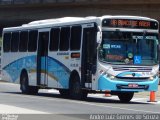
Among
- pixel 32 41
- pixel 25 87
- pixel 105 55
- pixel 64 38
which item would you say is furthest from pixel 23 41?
pixel 105 55

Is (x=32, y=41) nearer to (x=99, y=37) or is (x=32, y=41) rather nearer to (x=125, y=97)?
(x=125, y=97)

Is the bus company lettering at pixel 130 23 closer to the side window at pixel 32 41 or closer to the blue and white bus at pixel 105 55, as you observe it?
the blue and white bus at pixel 105 55

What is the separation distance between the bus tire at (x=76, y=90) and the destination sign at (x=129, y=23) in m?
2.82

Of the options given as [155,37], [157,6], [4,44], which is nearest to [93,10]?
[157,6]

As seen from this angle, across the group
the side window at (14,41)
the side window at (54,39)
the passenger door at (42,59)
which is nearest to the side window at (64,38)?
the side window at (54,39)

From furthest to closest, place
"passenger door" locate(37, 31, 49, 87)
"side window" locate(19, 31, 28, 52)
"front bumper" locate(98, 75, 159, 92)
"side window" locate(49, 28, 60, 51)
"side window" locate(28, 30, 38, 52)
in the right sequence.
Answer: "side window" locate(19, 31, 28, 52) < "side window" locate(28, 30, 38, 52) < "passenger door" locate(37, 31, 49, 87) < "side window" locate(49, 28, 60, 51) < "front bumper" locate(98, 75, 159, 92)

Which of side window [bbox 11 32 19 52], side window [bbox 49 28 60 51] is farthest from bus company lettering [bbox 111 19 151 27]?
side window [bbox 11 32 19 52]

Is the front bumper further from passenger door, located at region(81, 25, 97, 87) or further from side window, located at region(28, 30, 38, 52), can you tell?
side window, located at region(28, 30, 38, 52)

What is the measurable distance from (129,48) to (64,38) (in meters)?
3.81

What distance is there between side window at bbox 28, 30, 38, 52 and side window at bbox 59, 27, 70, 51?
2780 mm

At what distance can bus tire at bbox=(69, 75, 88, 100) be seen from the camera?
2506cm

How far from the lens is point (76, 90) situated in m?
25.4

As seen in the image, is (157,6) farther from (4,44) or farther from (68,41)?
(68,41)

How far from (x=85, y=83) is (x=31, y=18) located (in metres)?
35.3
